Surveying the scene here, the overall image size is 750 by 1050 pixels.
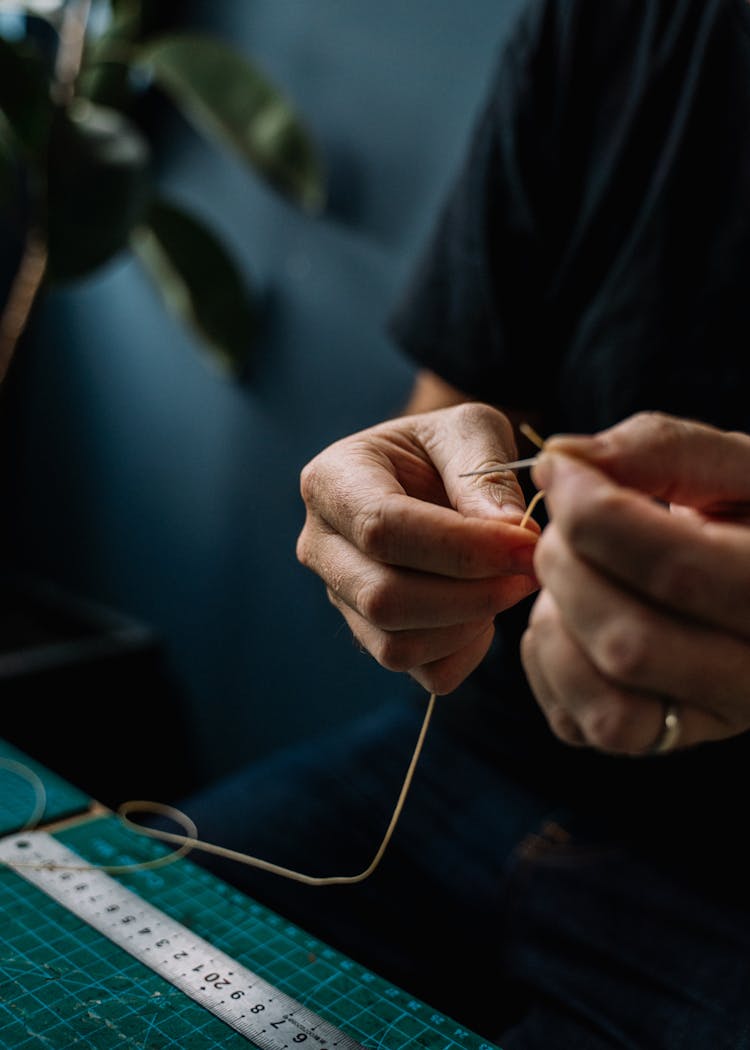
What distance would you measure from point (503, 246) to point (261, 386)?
2.09 ft

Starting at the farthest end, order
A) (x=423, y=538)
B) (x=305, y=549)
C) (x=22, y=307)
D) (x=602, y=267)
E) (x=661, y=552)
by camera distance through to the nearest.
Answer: (x=22, y=307) → (x=602, y=267) → (x=305, y=549) → (x=423, y=538) → (x=661, y=552)

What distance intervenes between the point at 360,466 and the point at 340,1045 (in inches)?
12.1

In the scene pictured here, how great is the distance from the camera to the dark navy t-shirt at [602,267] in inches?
29.3

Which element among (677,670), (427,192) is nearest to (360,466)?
(677,670)

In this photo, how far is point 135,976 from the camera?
522 millimetres

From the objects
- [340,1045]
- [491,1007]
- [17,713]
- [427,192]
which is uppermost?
[427,192]

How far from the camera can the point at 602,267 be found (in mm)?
851

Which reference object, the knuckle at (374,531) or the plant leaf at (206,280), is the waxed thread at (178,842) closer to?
the knuckle at (374,531)

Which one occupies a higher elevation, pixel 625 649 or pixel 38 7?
pixel 38 7

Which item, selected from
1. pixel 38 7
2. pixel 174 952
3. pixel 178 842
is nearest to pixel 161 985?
pixel 174 952


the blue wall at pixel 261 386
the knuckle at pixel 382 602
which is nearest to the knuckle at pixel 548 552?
the knuckle at pixel 382 602

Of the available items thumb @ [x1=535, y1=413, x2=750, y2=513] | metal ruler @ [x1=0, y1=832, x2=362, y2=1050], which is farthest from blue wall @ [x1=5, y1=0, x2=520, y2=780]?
thumb @ [x1=535, y1=413, x2=750, y2=513]

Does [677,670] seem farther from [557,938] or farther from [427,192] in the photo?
[427,192]

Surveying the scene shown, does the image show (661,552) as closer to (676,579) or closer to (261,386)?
(676,579)
